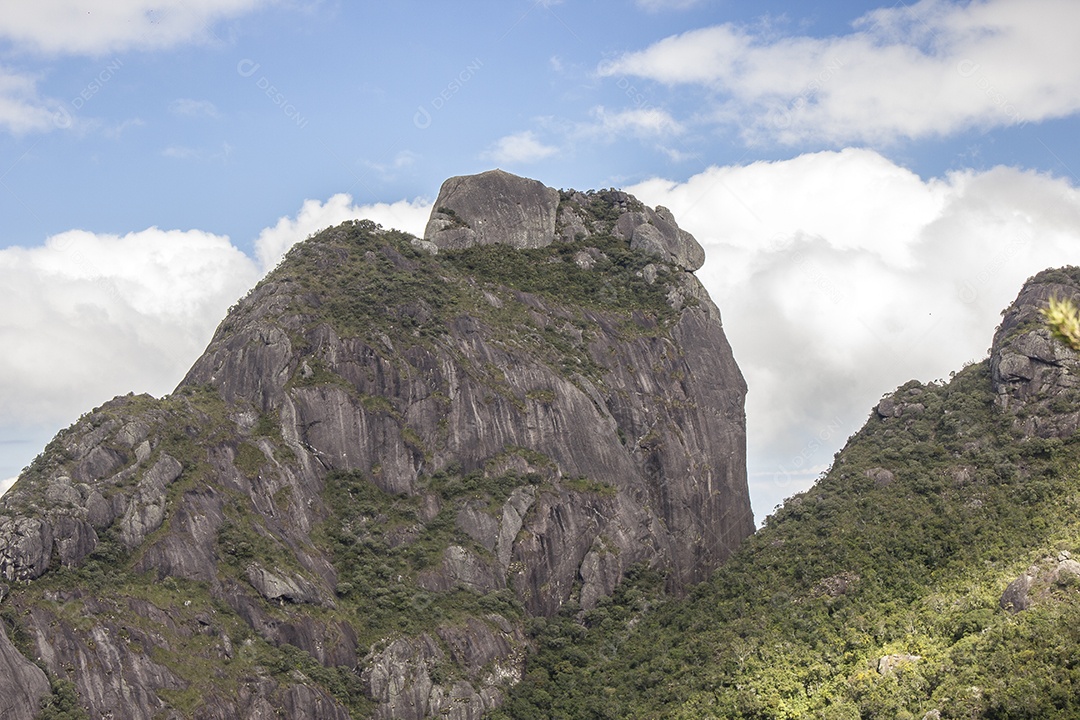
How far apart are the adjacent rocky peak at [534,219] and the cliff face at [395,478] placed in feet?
1.16

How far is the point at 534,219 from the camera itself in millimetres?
130875

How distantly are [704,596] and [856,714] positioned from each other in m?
29.6

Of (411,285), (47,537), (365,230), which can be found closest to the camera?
(47,537)

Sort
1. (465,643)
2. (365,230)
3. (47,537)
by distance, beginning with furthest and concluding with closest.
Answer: (365,230), (465,643), (47,537)

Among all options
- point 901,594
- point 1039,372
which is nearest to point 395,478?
point 901,594

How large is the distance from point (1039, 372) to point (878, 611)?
3510 cm

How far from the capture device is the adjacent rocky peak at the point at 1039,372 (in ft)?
340

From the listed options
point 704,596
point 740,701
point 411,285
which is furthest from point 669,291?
point 740,701

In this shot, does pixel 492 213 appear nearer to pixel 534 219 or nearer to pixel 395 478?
pixel 534 219

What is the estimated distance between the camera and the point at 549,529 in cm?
10331

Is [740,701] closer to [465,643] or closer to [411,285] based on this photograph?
[465,643]

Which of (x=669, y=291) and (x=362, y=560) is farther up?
(x=669, y=291)

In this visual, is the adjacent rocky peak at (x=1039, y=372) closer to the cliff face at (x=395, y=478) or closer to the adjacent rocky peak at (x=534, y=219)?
the cliff face at (x=395, y=478)

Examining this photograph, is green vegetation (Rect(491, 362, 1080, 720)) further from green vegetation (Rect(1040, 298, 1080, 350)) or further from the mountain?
green vegetation (Rect(1040, 298, 1080, 350))
